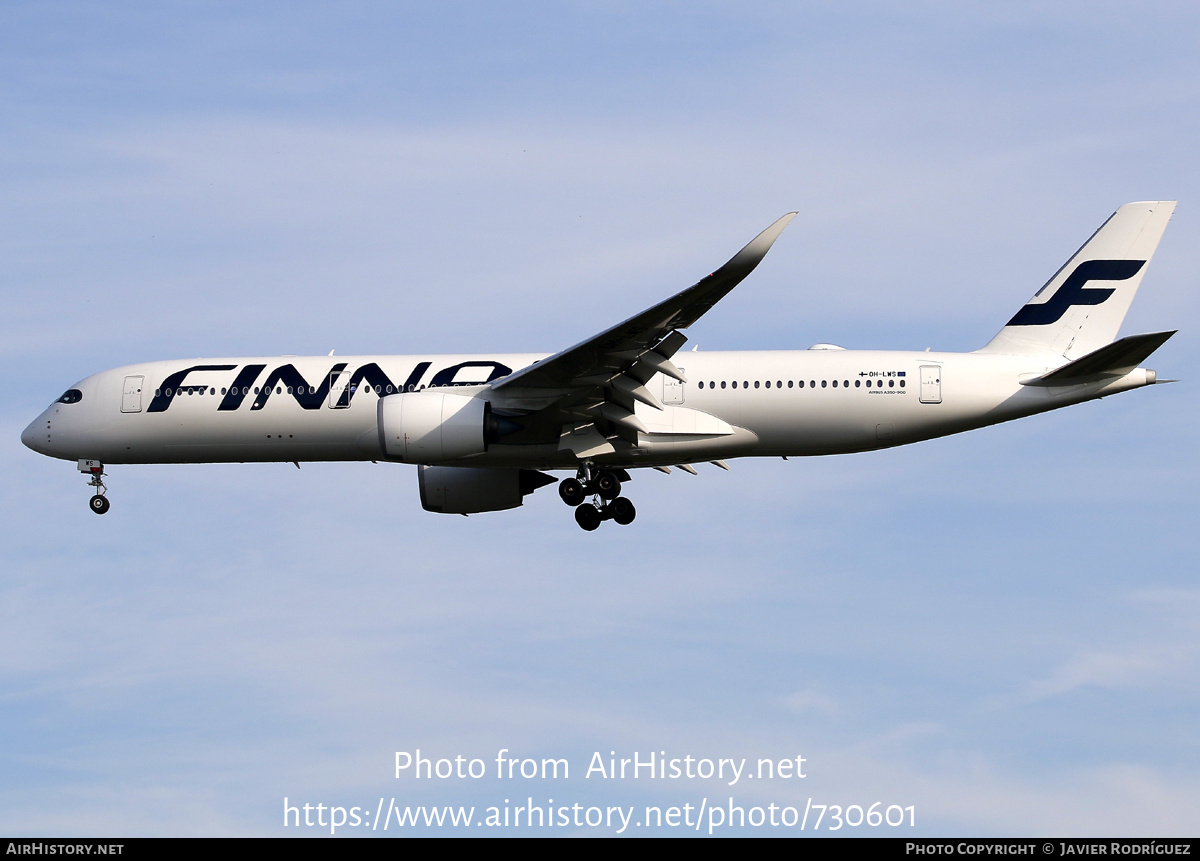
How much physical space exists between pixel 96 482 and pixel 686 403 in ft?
41.5

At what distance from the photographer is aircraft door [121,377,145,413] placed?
1071 inches

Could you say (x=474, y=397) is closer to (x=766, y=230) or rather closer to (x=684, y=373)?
(x=684, y=373)

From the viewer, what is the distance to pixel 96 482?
2783cm

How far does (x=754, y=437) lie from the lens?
81.0ft

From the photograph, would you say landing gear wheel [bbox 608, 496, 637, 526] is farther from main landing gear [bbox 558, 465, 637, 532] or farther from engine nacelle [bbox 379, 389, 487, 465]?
engine nacelle [bbox 379, 389, 487, 465]

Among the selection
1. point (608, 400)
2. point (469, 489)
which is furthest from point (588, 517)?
point (469, 489)

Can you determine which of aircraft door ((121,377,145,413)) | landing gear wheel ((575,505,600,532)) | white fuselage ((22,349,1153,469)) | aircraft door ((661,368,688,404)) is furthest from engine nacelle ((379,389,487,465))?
aircraft door ((121,377,145,413))

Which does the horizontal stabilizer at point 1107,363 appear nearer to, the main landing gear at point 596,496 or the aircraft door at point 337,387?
the main landing gear at point 596,496

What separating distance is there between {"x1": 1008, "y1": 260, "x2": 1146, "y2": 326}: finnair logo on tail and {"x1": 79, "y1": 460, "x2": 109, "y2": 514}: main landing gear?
18958 mm

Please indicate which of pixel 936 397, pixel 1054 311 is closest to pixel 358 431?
pixel 936 397

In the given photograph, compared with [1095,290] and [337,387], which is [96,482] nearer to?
[337,387]

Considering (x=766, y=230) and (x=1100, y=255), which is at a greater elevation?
(x=1100, y=255)

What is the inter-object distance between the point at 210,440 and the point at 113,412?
238 centimetres

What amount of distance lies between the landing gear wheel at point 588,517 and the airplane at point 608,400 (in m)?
0.04
